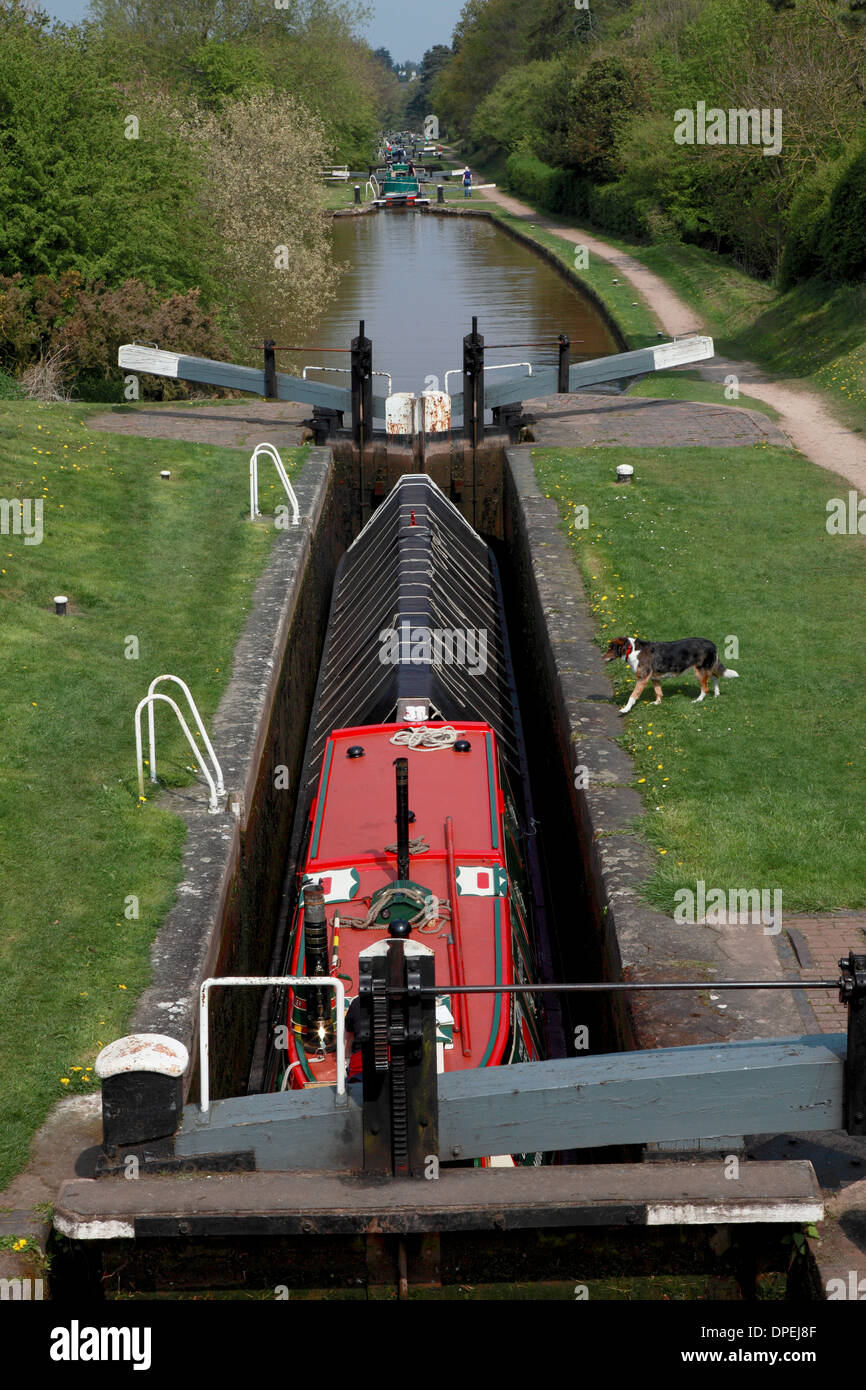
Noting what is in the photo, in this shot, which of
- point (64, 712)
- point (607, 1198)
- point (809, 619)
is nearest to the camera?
point (607, 1198)

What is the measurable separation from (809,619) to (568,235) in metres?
49.0

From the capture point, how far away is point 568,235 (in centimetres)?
6094

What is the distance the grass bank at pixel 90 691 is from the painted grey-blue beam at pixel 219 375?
6.20ft

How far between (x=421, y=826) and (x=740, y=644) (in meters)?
5.19

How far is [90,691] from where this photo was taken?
1383 cm

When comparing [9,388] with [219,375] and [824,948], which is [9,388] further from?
[824,948]

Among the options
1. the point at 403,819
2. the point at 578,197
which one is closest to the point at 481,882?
the point at 403,819

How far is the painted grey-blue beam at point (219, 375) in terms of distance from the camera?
81.6 ft

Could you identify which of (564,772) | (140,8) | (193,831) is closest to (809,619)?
(564,772)

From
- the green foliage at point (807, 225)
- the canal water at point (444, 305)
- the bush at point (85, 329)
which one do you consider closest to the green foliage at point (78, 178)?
the bush at point (85, 329)

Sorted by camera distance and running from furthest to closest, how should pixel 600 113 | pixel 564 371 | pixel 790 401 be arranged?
pixel 600 113 → pixel 790 401 → pixel 564 371

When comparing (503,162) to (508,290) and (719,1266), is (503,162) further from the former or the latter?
(719,1266)

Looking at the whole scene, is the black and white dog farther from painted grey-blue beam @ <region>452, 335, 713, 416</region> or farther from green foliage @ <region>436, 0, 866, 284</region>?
green foliage @ <region>436, 0, 866, 284</region>

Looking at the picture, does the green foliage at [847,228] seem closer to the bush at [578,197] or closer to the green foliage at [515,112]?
the bush at [578,197]
